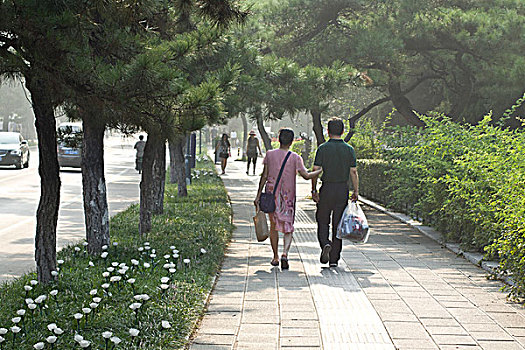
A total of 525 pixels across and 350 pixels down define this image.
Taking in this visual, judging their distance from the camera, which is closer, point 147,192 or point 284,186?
point 284,186

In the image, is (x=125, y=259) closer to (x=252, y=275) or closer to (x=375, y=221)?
(x=252, y=275)

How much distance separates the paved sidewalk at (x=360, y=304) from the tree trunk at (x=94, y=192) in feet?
5.27

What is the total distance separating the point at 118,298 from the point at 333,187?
337 centimetres

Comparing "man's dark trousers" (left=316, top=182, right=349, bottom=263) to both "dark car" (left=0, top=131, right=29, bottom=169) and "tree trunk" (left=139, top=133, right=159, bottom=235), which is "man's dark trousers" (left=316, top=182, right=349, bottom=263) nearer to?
"tree trunk" (left=139, top=133, right=159, bottom=235)

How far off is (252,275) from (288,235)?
0.77 m

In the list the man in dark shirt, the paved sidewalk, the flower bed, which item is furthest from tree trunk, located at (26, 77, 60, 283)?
the man in dark shirt

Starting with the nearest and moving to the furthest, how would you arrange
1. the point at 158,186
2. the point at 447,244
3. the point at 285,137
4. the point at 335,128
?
1. the point at 285,137
2. the point at 335,128
3. the point at 447,244
4. the point at 158,186

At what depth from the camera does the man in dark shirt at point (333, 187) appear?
30.6 ft

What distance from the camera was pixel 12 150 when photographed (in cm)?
3372

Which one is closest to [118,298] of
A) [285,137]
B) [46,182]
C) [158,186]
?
[46,182]

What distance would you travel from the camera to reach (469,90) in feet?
78.1

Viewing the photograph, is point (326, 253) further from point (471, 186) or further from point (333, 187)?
point (471, 186)

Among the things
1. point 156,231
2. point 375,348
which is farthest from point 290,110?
point 375,348

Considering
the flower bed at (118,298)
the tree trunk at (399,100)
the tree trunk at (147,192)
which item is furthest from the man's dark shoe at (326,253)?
the tree trunk at (399,100)
